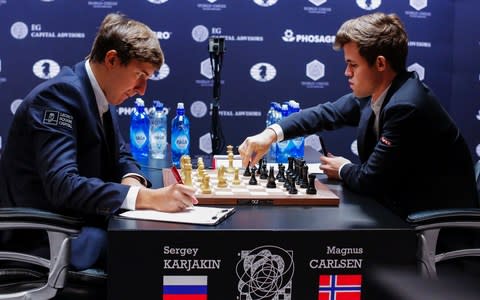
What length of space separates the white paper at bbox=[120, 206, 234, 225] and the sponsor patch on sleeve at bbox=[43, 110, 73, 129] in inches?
14.1

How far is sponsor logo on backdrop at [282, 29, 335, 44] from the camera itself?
5332 millimetres

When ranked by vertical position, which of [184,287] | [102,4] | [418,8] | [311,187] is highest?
[418,8]

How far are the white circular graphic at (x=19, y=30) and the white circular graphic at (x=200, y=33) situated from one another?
49.6 inches

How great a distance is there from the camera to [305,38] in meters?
5.34

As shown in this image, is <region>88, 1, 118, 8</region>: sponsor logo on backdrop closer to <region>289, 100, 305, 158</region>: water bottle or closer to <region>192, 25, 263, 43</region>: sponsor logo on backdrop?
<region>192, 25, 263, 43</region>: sponsor logo on backdrop

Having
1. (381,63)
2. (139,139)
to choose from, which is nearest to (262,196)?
(381,63)

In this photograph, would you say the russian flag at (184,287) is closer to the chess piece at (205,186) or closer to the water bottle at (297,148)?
the chess piece at (205,186)

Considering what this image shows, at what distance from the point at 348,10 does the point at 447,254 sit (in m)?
3.39

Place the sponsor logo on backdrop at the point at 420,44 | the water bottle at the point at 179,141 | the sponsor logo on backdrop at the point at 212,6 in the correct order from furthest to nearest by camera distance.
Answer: the sponsor logo on backdrop at the point at 420,44, the sponsor logo on backdrop at the point at 212,6, the water bottle at the point at 179,141

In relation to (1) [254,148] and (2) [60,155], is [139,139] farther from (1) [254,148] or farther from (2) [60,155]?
(2) [60,155]

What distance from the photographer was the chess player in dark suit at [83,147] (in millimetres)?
2143

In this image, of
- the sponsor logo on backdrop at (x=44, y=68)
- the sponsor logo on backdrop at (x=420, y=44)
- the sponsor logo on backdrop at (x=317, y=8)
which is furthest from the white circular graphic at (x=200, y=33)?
the sponsor logo on backdrop at (x=420, y=44)

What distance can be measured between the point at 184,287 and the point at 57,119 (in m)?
0.69

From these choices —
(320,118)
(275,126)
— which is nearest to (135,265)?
(275,126)
